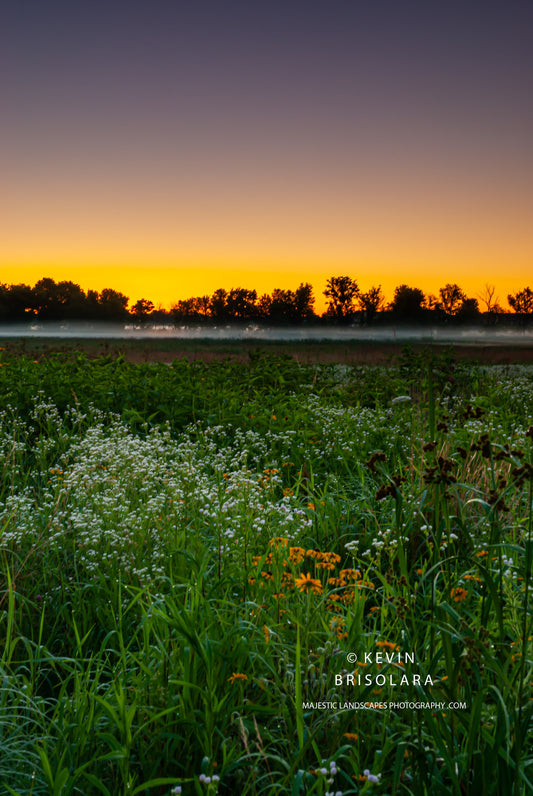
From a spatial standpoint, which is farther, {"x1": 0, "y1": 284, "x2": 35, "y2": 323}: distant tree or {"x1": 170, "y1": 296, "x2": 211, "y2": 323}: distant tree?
{"x1": 0, "y1": 284, "x2": 35, "y2": 323}: distant tree

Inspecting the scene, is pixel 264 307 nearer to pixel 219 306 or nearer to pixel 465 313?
pixel 219 306

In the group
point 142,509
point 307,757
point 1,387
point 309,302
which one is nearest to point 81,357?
point 1,387

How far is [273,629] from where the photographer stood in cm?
249

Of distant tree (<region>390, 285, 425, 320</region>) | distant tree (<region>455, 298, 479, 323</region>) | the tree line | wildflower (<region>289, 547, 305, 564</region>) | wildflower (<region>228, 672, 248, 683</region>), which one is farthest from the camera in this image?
the tree line

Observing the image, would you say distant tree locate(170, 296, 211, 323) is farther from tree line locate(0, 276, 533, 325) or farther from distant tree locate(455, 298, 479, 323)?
distant tree locate(455, 298, 479, 323)

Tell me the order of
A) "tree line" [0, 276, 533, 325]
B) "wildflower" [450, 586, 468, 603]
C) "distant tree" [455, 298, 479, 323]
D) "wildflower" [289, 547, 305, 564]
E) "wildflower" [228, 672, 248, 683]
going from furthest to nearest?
"tree line" [0, 276, 533, 325], "distant tree" [455, 298, 479, 323], "wildflower" [289, 547, 305, 564], "wildflower" [450, 586, 468, 603], "wildflower" [228, 672, 248, 683]

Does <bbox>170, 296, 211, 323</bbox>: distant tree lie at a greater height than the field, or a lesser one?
greater

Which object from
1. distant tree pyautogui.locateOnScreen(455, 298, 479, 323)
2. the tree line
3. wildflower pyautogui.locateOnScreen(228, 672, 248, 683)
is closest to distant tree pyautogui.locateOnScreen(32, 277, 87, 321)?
the tree line

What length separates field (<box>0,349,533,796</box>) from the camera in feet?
5.92

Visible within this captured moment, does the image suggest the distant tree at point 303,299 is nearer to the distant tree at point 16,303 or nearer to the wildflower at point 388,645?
the distant tree at point 16,303

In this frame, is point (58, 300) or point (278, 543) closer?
point (278, 543)

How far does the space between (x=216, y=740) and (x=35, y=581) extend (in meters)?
1.98

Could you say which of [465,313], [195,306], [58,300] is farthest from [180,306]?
[465,313]

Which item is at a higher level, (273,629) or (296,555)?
(296,555)
